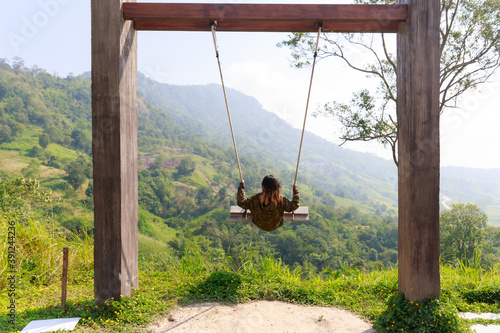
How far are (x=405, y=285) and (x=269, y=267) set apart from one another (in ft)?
5.67

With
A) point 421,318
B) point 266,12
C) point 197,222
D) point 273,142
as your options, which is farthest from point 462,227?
point 273,142

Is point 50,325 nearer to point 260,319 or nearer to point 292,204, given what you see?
point 260,319

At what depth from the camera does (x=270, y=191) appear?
3145 mm

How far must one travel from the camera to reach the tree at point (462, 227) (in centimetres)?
1120

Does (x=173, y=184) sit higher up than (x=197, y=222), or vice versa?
(x=173, y=184)

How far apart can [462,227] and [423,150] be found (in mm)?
10866

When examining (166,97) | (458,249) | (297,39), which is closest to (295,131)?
(166,97)

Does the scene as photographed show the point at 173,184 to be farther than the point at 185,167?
No

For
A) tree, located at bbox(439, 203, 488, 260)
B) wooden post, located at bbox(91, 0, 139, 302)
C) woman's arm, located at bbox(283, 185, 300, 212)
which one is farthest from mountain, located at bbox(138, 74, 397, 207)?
wooden post, located at bbox(91, 0, 139, 302)

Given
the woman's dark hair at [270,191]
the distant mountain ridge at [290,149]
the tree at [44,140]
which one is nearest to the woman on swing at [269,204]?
the woman's dark hair at [270,191]

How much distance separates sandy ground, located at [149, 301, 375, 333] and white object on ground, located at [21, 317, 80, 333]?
0.69m

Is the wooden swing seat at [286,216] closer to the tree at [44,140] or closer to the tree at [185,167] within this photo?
the tree at [185,167]

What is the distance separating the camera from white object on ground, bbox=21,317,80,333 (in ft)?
8.52

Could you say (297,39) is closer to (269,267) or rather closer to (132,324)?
(269,267)
